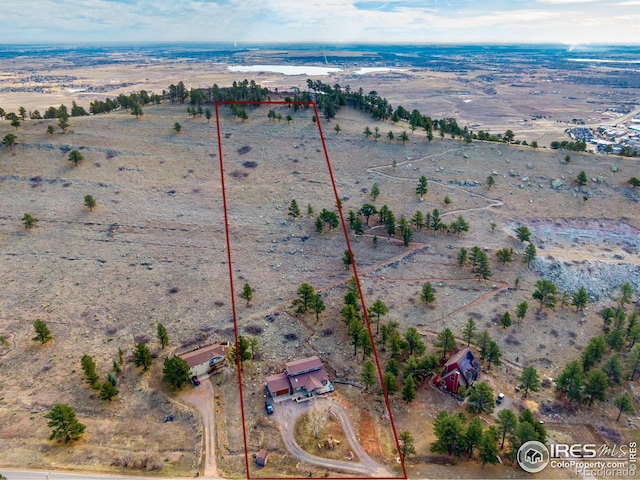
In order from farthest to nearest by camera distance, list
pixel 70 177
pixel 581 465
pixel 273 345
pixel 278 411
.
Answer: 1. pixel 70 177
2. pixel 273 345
3. pixel 278 411
4. pixel 581 465

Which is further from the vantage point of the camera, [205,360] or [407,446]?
[205,360]

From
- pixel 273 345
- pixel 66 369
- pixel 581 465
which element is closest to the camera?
pixel 581 465

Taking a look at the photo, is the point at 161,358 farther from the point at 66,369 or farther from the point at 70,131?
the point at 70,131

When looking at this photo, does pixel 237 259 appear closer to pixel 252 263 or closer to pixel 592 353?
pixel 252 263

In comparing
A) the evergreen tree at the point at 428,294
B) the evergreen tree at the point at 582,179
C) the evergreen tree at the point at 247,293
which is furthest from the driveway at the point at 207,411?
the evergreen tree at the point at 582,179

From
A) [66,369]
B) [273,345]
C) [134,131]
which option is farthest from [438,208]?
[134,131]

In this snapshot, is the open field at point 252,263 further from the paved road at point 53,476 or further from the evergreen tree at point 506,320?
the evergreen tree at point 506,320

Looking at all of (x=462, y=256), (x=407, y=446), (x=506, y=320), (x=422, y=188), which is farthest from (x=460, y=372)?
(x=422, y=188)
